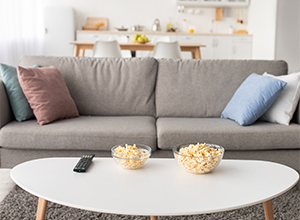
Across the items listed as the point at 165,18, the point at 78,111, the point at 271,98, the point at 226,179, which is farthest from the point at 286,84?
the point at 165,18

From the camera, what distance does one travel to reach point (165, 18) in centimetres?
740

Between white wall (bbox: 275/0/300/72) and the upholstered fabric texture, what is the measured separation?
9.97 ft

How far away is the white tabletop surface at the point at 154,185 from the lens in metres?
1.08

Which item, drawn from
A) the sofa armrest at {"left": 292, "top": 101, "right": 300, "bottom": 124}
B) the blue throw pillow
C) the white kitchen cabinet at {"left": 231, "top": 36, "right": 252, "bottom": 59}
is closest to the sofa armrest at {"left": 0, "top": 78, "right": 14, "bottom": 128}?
the blue throw pillow

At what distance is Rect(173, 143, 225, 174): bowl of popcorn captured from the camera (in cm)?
132

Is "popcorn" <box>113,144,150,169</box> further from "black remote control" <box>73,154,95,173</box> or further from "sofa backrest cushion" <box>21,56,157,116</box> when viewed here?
"sofa backrest cushion" <box>21,56,157,116</box>

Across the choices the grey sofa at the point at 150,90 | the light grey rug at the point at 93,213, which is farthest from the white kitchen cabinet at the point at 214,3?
the light grey rug at the point at 93,213

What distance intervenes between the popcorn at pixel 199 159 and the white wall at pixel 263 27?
522 centimetres

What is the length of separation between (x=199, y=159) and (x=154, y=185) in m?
0.21

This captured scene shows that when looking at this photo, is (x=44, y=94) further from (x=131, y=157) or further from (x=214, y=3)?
(x=214, y=3)

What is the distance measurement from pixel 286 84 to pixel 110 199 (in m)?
1.67

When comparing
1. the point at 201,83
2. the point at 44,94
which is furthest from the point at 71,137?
the point at 201,83

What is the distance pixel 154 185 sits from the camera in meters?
1.26

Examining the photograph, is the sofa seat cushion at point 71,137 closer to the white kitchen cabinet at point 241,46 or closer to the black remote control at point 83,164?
the black remote control at point 83,164
